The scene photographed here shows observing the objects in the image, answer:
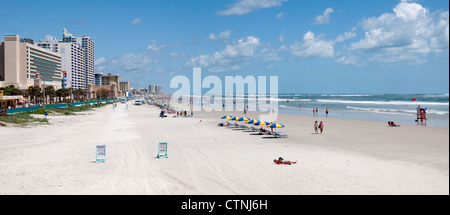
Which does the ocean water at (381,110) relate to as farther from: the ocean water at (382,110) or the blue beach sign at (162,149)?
the blue beach sign at (162,149)

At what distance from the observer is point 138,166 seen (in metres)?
12.3

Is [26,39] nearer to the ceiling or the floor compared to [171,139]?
nearer to the ceiling

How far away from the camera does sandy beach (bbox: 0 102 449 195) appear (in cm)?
941

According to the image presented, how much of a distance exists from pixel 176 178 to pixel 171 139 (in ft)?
32.6

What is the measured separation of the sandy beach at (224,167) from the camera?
9.41 meters

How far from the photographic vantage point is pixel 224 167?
1220 centimetres

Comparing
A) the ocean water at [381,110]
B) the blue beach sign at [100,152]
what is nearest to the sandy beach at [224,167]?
the blue beach sign at [100,152]

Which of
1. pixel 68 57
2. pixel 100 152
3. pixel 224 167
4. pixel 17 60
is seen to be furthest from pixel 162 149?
pixel 68 57

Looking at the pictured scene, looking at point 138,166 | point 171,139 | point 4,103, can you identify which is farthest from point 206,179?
point 4,103

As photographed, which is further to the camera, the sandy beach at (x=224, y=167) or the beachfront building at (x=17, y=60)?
the beachfront building at (x=17, y=60)

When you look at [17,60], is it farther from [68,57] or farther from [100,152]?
[100,152]
